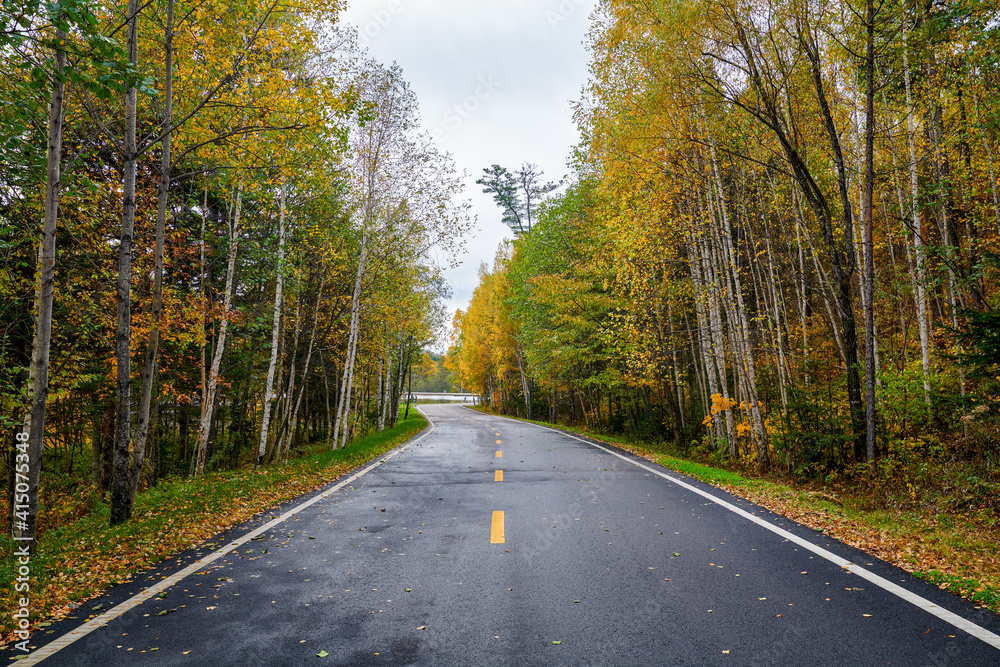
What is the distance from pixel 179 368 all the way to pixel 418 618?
46.8 feet

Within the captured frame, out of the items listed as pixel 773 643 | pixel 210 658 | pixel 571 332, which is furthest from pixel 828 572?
pixel 571 332

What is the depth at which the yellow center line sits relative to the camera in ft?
19.3

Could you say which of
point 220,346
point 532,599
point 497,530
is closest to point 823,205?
point 497,530

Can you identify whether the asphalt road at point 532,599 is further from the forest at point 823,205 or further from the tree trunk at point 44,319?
the forest at point 823,205

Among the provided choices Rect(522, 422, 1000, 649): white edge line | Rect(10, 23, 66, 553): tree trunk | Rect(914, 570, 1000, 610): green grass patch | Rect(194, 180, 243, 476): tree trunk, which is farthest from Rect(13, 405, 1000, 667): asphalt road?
Rect(194, 180, 243, 476): tree trunk

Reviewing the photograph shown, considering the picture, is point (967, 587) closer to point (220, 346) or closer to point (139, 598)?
point (139, 598)

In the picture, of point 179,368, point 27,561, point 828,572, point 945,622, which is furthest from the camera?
point 179,368

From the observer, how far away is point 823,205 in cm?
1016

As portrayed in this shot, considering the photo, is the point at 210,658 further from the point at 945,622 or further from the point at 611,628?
the point at 945,622

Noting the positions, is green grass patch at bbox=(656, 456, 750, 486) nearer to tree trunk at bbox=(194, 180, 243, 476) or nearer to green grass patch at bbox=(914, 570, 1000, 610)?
green grass patch at bbox=(914, 570, 1000, 610)

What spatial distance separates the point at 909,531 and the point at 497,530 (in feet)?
15.6

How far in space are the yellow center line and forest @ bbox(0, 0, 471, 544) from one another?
484 cm

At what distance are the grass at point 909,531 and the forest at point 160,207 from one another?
25.8ft

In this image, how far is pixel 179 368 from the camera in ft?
50.1
